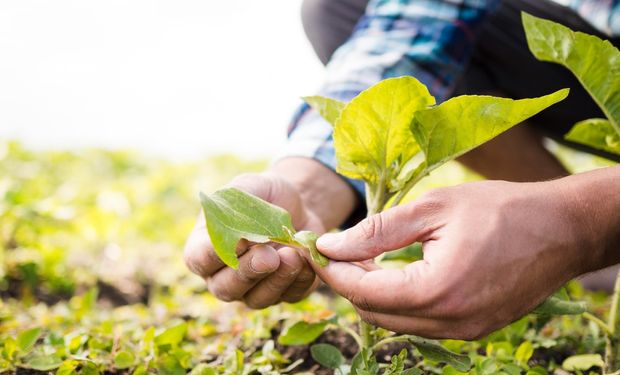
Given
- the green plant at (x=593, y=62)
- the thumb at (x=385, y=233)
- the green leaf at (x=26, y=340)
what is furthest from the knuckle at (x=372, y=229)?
the green leaf at (x=26, y=340)

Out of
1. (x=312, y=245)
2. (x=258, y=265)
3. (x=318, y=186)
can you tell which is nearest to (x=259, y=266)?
(x=258, y=265)

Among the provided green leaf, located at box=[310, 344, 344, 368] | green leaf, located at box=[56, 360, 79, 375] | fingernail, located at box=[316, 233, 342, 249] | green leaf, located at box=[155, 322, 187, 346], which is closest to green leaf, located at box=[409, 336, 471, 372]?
green leaf, located at box=[310, 344, 344, 368]

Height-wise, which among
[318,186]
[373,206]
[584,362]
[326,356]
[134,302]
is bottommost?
[134,302]

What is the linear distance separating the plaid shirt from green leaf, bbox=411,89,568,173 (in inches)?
23.6

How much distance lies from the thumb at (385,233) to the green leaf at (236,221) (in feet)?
0.36

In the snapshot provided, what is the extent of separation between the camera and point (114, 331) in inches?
62.7

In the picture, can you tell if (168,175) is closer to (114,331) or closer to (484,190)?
(114,331)

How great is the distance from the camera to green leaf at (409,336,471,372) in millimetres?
1056

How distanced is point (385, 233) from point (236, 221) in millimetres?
225

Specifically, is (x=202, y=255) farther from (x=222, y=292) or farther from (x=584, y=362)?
(x=584, y=362)

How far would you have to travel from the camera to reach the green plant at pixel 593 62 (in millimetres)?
1131

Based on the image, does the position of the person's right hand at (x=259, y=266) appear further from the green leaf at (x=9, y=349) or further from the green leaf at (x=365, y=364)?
the green leaf at (x=9, y=349)

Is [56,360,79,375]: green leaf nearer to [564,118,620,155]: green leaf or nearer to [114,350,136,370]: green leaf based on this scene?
[114,350,136,370]: green leaf

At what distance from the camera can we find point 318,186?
164cm
